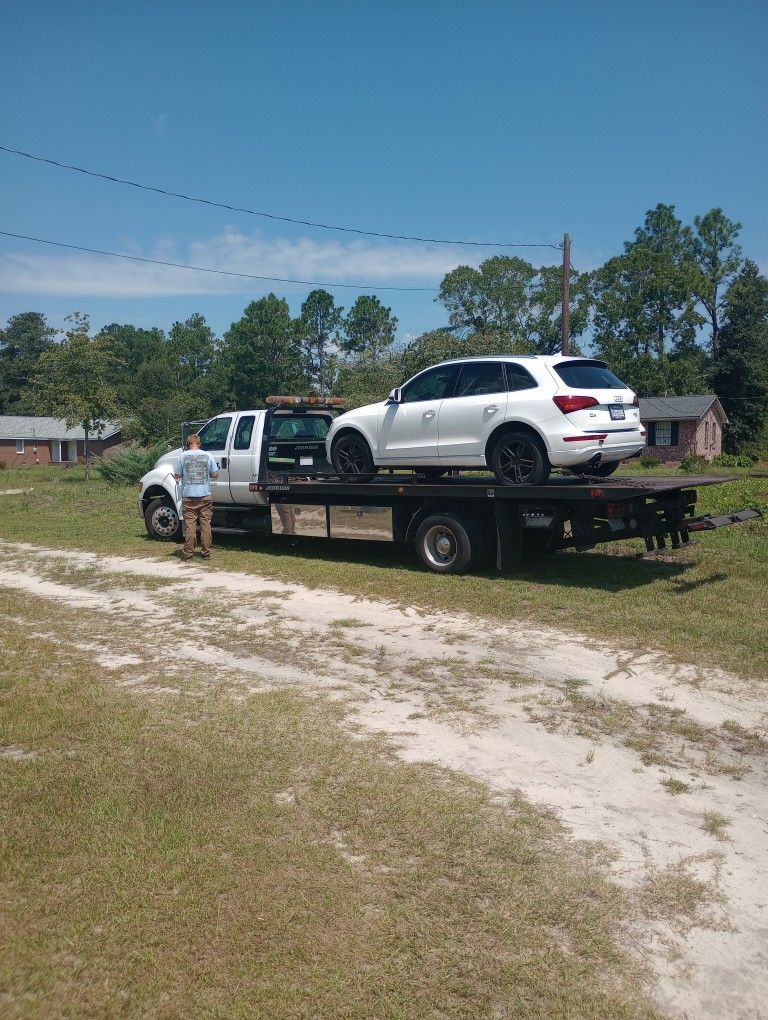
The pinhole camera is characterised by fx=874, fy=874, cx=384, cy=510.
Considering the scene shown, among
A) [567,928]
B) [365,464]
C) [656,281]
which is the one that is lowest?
[567,928]

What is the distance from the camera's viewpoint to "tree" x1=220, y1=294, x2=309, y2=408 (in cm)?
7981

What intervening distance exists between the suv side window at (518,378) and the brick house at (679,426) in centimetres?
4090

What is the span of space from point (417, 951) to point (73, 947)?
4.20 ft

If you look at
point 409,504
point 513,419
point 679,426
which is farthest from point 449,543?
point 679,426

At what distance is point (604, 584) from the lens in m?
9.82

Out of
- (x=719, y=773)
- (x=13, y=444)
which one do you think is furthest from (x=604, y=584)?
(x=13, y=444)

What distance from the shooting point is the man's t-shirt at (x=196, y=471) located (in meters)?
12.7

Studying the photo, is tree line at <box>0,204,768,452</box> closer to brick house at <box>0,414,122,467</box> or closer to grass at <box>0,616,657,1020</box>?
brick house at <box>0,414,122,467</box>

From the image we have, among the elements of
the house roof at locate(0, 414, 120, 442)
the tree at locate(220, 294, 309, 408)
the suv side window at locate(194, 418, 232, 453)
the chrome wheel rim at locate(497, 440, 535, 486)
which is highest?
the tree at locate(220, 294, 309, 408)

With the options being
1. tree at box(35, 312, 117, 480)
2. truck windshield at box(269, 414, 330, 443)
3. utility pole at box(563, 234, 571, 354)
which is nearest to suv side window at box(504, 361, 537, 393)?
truck windshield at box(269, 414, 330, 443)

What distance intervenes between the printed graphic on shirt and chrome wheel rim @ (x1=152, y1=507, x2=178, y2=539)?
1.73 m

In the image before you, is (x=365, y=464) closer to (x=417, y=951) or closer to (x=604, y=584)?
(x=604, y=584)

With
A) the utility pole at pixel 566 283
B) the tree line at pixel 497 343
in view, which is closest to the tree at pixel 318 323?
the tree line at pixel 497 343

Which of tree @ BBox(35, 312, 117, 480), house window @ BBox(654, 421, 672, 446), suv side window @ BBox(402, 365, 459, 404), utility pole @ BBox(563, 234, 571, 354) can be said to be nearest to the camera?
suv side window @ BBox(402, 365, 459, 404)
